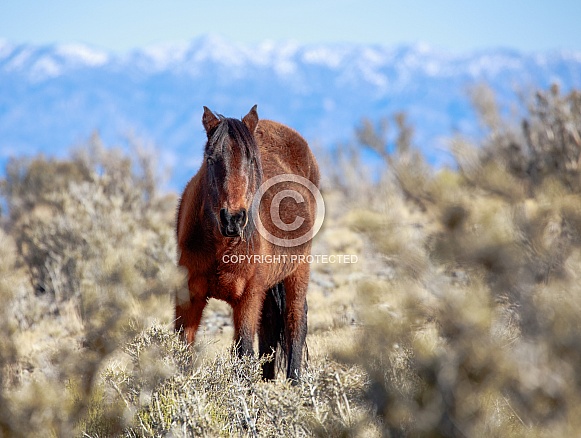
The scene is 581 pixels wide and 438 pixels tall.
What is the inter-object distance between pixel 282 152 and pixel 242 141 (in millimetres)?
1661

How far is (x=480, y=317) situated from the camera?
254cm

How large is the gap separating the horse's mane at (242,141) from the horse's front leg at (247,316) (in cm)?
43

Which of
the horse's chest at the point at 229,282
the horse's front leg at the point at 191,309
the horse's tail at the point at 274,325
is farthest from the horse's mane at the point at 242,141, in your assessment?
the horse's tail at the point at 274,325

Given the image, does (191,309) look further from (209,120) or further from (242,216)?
(209,120)

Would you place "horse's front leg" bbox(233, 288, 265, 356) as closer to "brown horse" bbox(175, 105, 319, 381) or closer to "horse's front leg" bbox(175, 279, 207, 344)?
"brown horse" bbox(175, 105, 319, 381)

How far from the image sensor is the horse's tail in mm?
5781

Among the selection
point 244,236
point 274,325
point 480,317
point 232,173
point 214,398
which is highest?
point 232,173

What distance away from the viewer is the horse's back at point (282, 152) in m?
5.65

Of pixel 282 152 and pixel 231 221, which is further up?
pixel 282 152

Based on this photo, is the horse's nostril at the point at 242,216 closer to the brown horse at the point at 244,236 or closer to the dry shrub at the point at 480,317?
the brown horse at the point at 244,236

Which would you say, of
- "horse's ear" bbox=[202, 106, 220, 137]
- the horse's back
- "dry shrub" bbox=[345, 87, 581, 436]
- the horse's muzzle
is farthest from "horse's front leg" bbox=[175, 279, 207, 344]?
"dry shrub" bbox=[345, 87, 581, 436]

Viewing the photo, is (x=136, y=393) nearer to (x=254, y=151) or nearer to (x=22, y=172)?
(x=254, y=151)

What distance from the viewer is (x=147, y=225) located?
12.2m

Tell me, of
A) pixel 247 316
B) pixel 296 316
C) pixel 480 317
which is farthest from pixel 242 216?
pixel 296 316
